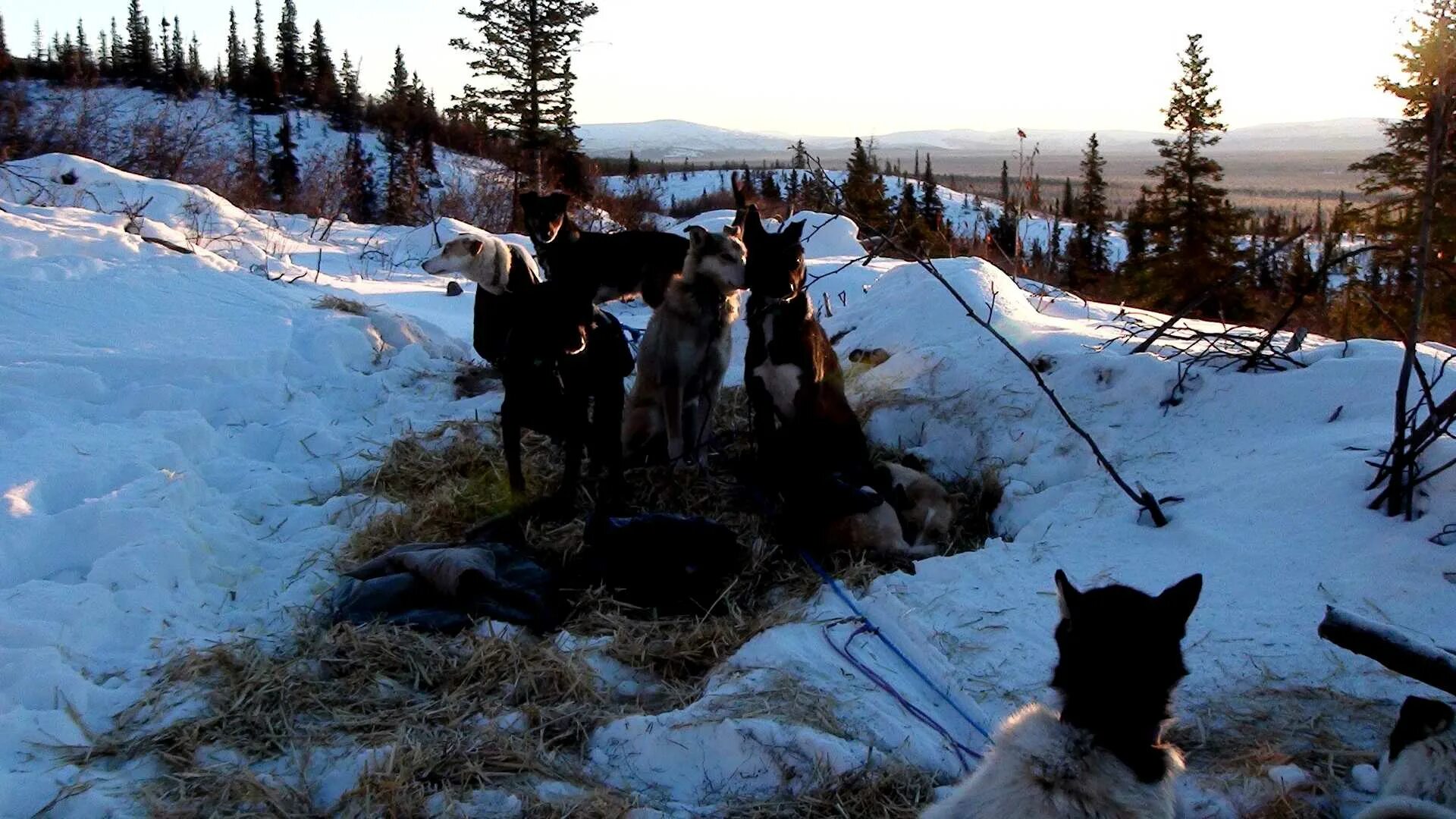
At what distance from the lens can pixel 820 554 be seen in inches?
223

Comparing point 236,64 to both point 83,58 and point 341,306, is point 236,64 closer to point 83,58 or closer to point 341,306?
point 83,58

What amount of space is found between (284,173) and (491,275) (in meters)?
32.7

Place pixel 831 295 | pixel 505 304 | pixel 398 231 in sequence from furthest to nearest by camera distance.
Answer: pixel 398 231, pixel 831 295, pixel 505 304

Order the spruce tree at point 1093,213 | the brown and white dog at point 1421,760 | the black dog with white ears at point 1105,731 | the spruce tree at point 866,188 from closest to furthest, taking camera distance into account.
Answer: the black dog with white ears at point 1105,731 < the brown and white dog at point 1421,760 < the spruce tree at point 866,188 < the spruce tree at point 1093,213

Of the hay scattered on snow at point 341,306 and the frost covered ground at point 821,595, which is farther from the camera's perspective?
the hay scattered on snow at point 341,306

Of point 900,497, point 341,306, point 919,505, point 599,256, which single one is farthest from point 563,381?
point 341,306

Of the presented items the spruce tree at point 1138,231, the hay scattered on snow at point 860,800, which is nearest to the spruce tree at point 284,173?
the hay scattered on snow at point 860,800

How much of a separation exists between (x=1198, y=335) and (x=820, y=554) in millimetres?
2819

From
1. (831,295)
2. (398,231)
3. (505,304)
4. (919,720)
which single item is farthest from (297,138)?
(919,720)

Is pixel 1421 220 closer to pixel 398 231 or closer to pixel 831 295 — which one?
pixel 831 295

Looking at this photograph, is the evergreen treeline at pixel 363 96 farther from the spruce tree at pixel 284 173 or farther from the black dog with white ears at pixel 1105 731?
the black dog with white ears at pixel 1105 731

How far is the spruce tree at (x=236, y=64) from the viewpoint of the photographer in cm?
5797

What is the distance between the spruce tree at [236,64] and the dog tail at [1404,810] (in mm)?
64699

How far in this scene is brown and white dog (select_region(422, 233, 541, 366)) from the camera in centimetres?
594
